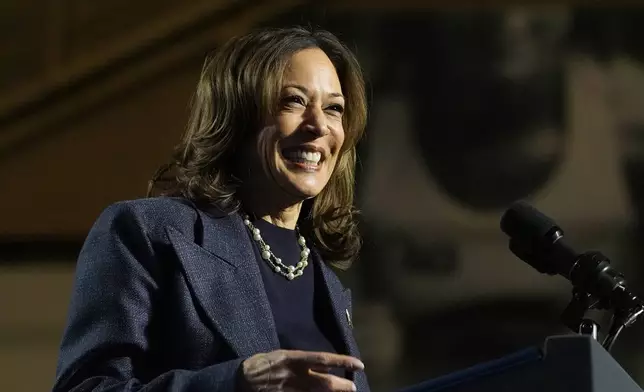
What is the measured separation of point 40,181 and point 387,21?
1.19 meters

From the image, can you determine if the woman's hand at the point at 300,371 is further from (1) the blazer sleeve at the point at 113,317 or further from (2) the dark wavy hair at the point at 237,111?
(2) the dark wavy hair at the point at 237,111

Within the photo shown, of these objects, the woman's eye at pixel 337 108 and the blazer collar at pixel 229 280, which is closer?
the blazer collar at pixel 229 280

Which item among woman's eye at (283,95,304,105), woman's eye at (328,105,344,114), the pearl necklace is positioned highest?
woman's eye at (283,95,304,105)

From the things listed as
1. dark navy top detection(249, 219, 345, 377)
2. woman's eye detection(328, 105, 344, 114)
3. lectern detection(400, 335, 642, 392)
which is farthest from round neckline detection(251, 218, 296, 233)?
lectern detection(400, 335, 642, 392)

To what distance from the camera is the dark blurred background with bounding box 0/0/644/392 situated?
3.11m

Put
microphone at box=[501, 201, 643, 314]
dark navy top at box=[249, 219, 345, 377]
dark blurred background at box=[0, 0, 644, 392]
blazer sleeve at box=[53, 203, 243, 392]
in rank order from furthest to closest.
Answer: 1. dark blurred background at box=[0, 0, 644, 392]
2. dark navy top at box=[249, 219, 345, 377]
3. blazer sleeve at box=[53, 203, 243, 392]
4. microphone at box=[501, 201, 643, 314]

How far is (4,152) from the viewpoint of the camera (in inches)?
126

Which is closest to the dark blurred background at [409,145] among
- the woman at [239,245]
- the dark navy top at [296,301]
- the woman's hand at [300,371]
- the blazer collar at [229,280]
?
the woman at [239,245]

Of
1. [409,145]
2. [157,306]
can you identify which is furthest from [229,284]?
[409,145]

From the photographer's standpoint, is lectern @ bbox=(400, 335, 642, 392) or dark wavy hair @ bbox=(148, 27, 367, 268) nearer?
lectern @ bbox=(400, 335, 642, 392)

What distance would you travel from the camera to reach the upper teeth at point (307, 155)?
1703 millimetres

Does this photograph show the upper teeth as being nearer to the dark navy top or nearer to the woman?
the woman

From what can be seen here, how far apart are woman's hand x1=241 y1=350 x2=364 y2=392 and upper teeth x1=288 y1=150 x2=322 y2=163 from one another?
512 millimetres

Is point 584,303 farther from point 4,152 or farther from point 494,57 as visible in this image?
point 4,152
